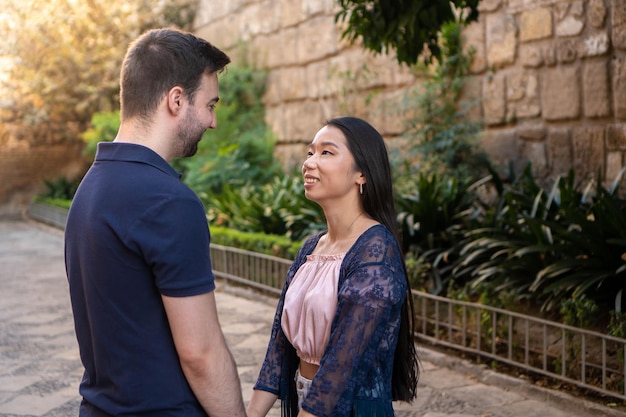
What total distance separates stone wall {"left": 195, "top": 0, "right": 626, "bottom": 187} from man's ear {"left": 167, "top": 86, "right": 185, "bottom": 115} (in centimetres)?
529

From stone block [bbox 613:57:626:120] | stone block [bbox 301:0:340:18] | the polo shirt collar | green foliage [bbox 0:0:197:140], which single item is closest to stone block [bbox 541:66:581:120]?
stone block [bbox 613:57:626:120]

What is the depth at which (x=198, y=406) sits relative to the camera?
1.73 m

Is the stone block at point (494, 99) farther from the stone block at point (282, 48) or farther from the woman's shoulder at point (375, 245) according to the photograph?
the woman's shoulder at point (375, 245)

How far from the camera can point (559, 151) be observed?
Result: 6.91 meters

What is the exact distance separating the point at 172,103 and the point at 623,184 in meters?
5.20

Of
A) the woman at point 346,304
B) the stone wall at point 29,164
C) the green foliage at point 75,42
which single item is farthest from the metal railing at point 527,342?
the stone wall at point 29,164

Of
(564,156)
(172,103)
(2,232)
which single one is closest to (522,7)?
(564,156)

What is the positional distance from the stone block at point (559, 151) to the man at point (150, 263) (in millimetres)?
5617

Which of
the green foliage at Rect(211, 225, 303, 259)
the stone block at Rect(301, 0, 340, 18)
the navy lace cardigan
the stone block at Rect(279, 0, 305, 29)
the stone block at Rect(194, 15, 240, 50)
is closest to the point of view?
the navy lace cardigan

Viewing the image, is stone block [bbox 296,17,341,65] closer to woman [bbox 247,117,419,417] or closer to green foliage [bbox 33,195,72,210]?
green foliage [bbox 33,195,72,210]

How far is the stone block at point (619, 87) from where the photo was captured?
621cm

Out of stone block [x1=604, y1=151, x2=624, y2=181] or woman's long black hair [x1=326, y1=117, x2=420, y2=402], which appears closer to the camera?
woman's long black hair [x1=326, y1=117, x2=420, y2=402]

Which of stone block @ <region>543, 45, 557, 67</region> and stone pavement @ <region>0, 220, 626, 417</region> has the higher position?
stone block @ <region>543, 45, 557, 67</region>

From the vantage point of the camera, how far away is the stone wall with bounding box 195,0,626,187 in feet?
20.9
